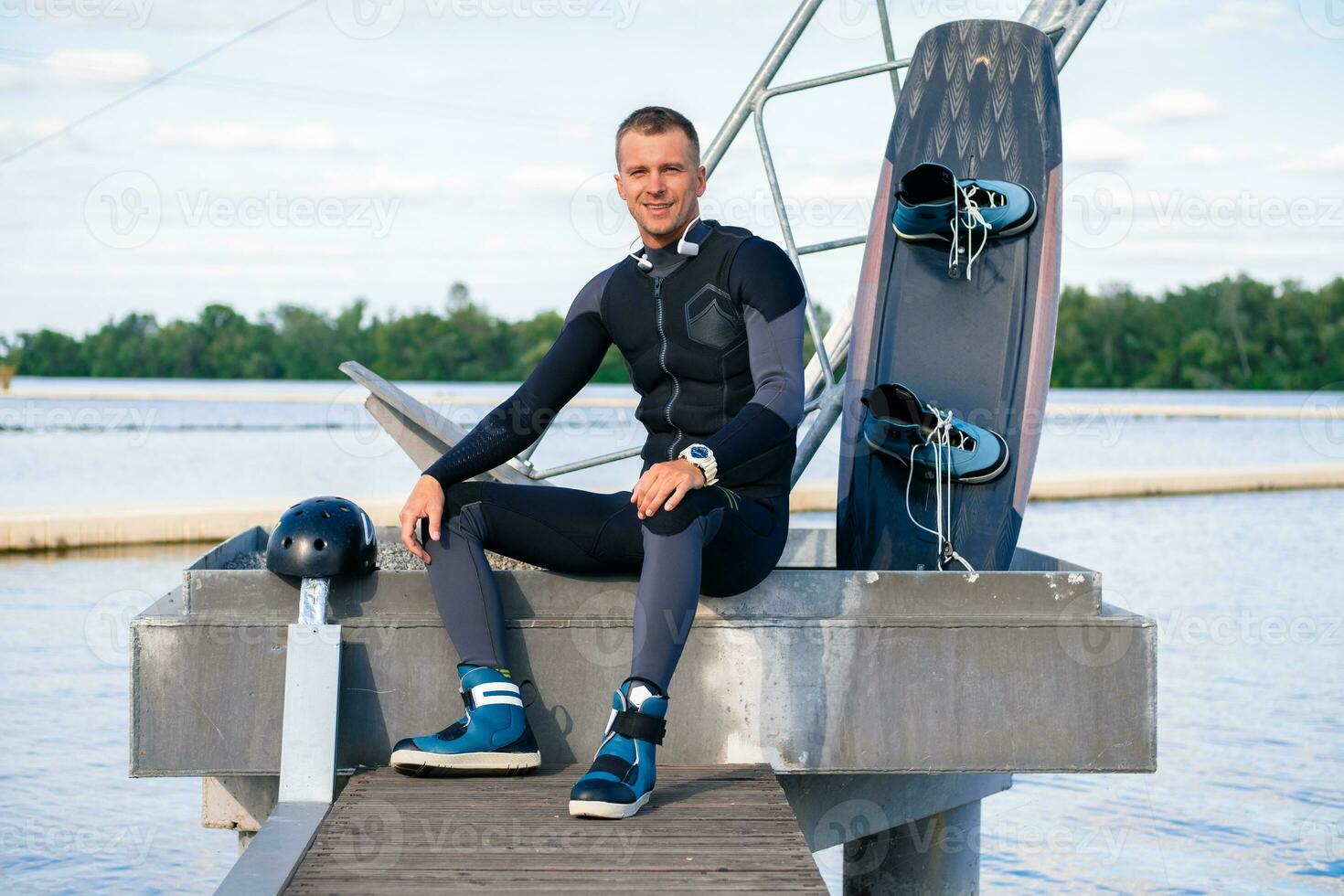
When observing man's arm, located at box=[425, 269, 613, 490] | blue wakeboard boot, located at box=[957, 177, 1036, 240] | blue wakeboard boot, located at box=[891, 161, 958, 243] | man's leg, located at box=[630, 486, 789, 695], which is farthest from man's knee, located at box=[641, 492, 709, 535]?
blue wakeboard boot, located at box=[957, 177, 1036, 240]

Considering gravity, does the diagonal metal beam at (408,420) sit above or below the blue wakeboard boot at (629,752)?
above

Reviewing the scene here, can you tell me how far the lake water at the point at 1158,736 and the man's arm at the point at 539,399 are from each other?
9.99 ft

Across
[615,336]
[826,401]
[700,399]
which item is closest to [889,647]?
[700,399]

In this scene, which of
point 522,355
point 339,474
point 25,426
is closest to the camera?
point 339,474

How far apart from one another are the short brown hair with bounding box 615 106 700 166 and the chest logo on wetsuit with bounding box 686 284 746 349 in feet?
1.07

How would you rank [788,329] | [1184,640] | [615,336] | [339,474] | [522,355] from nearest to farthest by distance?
[788,329], [615,336], [1184,640], [339,474], [522,355]

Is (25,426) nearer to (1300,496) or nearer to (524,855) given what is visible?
(1300,496)

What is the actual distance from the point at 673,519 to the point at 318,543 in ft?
3.04

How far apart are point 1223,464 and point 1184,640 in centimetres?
1991

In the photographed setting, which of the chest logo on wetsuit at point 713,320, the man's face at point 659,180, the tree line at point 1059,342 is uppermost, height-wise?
the tree line at point 1059,342

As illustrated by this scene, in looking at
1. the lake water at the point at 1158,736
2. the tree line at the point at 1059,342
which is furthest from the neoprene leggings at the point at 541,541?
the tree line at the point at 1059,342

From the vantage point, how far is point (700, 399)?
11.9 ft

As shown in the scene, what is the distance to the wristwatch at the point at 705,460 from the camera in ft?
10.5

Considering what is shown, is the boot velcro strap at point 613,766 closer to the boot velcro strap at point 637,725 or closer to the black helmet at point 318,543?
the boot velcro strap at point 637,725
